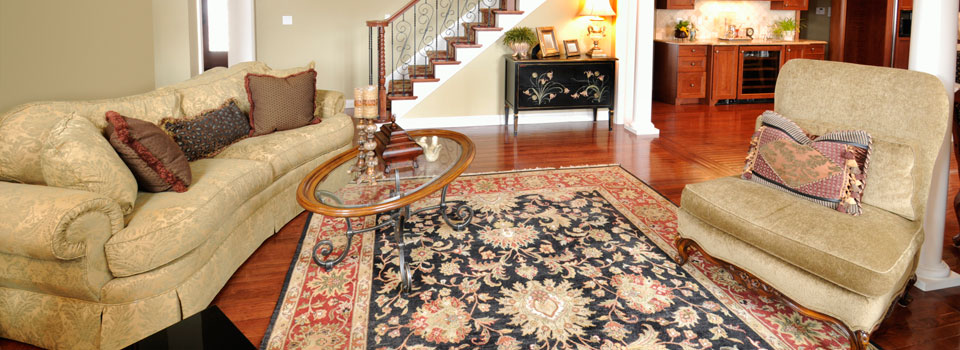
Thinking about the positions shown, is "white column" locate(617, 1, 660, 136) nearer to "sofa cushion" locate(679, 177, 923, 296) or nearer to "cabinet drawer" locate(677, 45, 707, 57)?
"cabinet drawer" locate(677, 45, 707, 57)

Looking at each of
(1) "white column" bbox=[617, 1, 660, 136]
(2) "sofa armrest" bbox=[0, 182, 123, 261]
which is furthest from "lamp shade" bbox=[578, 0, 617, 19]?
(2) "sofa armrest" bbox=[0, 182, 123, 261]

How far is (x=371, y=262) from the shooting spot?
3250 mm

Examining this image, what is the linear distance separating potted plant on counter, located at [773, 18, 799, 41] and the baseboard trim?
3.27 metres

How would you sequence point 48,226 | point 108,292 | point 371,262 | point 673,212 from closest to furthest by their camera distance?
point 48,226
point 108,292
point 371,262
point 673,212

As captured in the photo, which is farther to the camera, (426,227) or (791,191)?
(426,227)

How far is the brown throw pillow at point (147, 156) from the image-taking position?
2814 mm

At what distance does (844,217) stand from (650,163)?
2.77m

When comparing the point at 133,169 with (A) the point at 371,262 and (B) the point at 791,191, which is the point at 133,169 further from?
(B) the point at 791,191

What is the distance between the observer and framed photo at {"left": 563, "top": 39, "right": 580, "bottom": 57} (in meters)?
6.75

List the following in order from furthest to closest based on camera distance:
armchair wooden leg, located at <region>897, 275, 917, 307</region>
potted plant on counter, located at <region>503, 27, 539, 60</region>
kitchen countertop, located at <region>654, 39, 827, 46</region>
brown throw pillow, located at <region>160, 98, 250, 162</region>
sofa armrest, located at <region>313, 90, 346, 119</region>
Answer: kitchen countertop, located at <region>654, 39, 827, 46</region> < potted plant on counter, located at <region>503, 27, 539, 60</region> < sofa armrest, located at <region>313, 90, 346, 119</region> < brown throw pillow, located at <region>160, 98, 250, 162</region> < armchair wooden leg, located at <region>897, 275, 917, 307</region>

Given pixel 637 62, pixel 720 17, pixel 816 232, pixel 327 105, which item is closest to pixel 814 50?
pixel 720 17

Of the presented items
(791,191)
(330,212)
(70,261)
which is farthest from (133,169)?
(791,191)

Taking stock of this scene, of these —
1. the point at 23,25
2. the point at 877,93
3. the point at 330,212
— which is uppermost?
the point at 23,25

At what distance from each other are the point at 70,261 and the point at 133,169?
59 centimetres
